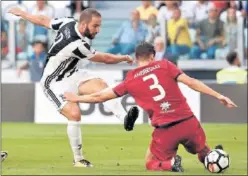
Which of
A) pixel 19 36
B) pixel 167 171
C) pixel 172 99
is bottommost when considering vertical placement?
pixel 167 171

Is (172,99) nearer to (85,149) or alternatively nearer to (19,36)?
(85,149)

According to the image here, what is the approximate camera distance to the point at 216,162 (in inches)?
451

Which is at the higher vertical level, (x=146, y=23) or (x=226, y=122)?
(x=146, y=23)

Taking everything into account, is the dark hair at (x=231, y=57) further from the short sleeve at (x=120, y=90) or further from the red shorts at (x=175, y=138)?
the short sleeve at (x=120, y=90)

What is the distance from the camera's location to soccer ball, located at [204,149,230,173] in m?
11.5

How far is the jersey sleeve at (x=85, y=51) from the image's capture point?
40.8ft

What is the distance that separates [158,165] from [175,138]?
39cm

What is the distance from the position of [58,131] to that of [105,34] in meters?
4.80

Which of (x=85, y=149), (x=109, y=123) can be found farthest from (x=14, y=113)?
(x=85, y=149)

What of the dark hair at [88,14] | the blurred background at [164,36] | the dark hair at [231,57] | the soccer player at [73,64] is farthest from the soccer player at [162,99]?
the blurred background at [164,36]

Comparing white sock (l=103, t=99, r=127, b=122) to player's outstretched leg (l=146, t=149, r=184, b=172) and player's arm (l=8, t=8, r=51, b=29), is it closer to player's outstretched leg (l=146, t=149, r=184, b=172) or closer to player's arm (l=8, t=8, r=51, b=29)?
player's outstretched leg (l=146, t=149, r=184, b=172)

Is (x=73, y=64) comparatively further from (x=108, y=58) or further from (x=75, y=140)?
(x=75, y=140)

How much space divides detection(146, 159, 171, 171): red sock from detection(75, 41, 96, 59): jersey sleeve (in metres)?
1.74

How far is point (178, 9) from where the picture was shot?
911 inches
